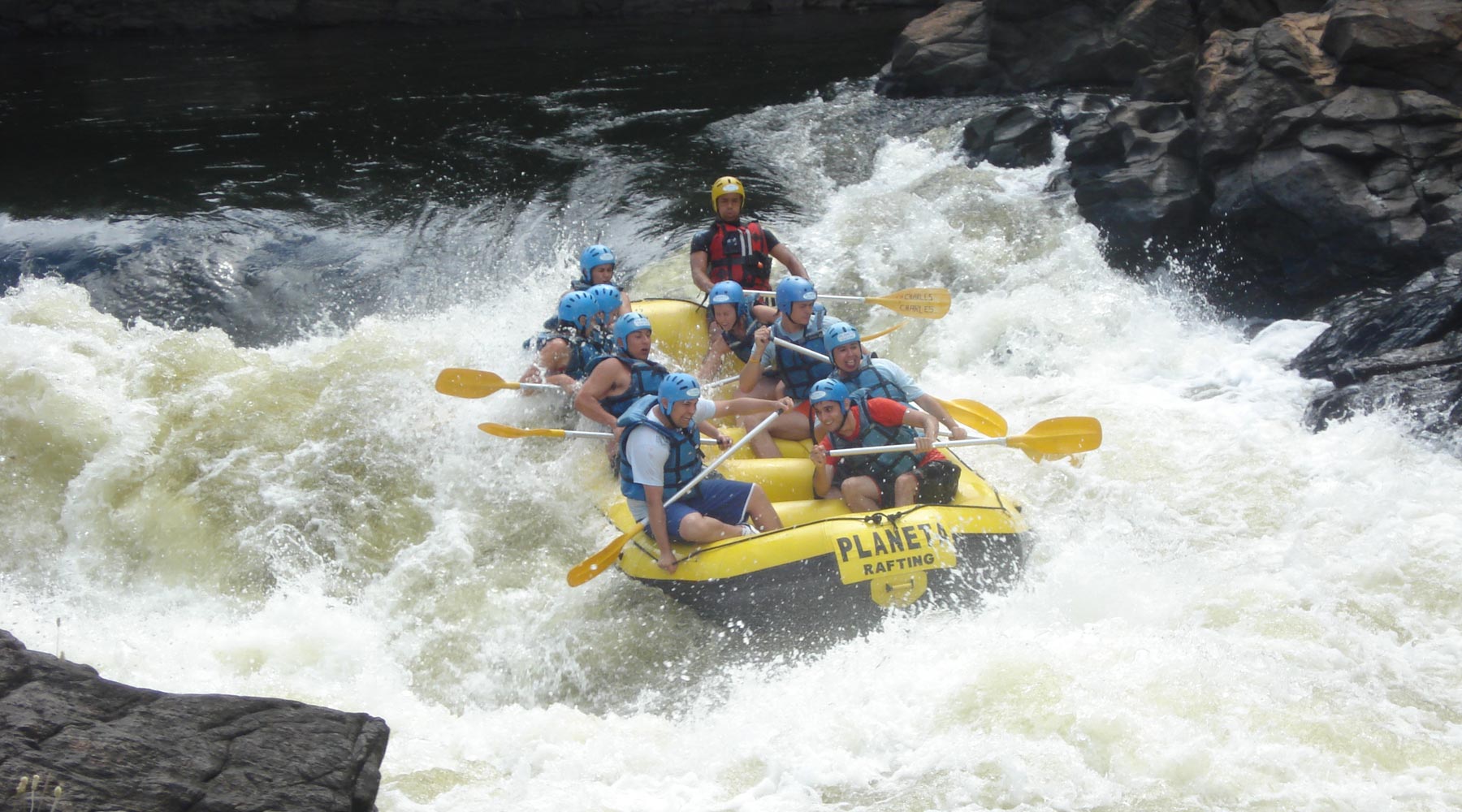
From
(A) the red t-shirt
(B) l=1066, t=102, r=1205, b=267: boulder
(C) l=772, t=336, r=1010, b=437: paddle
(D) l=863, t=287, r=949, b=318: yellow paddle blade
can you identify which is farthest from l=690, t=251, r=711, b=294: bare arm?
(B) l=1066, t=102, r=1205, b=267: boulder

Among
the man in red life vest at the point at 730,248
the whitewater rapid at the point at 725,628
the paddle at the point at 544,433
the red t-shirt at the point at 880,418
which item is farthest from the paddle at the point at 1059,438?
the man in red life vest at the point at 730,248

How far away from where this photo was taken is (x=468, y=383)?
6.67 meters

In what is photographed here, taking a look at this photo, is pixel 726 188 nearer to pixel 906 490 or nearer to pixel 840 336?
pixel 840 336

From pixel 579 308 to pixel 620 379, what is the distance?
577 mm

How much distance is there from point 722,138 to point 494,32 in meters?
8.57

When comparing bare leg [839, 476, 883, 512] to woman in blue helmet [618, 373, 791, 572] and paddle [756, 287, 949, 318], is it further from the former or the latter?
paddle [756, 287, 949, 318]

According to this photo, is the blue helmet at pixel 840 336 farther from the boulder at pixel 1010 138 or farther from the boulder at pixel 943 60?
the boulder at pixel 943 60

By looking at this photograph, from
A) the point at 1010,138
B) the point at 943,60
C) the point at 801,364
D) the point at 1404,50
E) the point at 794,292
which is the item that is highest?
the point at 943,60

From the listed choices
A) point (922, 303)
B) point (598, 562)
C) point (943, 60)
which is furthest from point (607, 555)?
point (943, 60)

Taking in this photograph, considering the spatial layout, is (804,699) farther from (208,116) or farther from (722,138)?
(208,116)

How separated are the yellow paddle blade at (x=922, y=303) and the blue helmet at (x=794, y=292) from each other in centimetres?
137

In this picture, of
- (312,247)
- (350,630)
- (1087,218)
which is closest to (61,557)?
(350,630)

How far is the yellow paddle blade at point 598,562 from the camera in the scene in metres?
5.41

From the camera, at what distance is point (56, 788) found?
3.34 m
